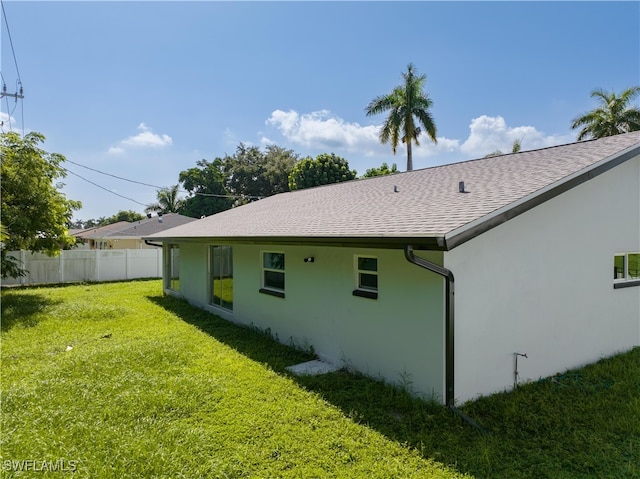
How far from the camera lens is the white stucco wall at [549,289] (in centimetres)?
472

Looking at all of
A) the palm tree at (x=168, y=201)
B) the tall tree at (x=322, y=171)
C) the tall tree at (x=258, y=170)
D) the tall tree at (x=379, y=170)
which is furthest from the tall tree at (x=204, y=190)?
the tall tree at (x=379, y=170)

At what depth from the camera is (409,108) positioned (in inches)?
1006

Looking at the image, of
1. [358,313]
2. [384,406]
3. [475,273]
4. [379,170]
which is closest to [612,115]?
[379,170]

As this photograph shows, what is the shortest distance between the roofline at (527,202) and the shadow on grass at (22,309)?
1052cm

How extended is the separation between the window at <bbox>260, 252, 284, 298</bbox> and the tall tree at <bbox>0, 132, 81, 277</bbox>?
29.6 ft

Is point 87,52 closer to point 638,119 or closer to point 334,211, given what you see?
point 334,211

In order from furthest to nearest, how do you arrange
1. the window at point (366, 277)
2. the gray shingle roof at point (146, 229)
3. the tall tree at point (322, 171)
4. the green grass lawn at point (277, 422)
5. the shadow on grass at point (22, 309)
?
1. the tall tree at point (322, 171)
2. the gray shingle roof at point (146, 229)
3. the shadow on grass at point (22, 309)
4. the window at point (366, 277)
5. the green grass lawn at point (277, 422)

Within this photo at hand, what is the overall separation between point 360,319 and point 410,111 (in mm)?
23121

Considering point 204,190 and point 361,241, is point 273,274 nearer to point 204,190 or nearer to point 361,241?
point 361,241

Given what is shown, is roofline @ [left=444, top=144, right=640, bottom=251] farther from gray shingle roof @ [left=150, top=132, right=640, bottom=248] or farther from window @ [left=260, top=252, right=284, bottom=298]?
window @ [left=260, top=252, right=284, bottom=298]

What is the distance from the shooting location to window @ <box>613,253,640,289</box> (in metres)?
6.69

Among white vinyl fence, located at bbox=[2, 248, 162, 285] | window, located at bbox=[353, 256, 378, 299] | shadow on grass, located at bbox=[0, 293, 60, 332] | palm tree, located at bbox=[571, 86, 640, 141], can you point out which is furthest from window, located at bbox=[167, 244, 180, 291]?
palm tree, located at bbox=[571, 86, 640, 141]

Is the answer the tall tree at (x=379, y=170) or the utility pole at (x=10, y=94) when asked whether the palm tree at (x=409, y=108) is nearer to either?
the tall tree at (x=379, y=170)

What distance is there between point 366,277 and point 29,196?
1258cm
